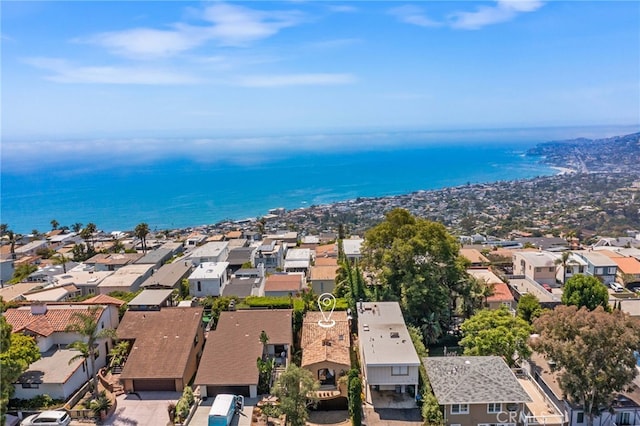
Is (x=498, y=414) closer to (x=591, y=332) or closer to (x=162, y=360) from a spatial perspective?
(x=591, y=332)

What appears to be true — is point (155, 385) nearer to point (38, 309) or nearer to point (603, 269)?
point (38, 309)

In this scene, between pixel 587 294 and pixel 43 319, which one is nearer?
pixel 43 319

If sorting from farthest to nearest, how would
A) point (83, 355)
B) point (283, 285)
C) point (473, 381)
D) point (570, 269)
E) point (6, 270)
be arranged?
1. point (6, 270)
2. point (570, 269)
3. point (283, 285)
4. point (83, 355)
5. point (473, 381)

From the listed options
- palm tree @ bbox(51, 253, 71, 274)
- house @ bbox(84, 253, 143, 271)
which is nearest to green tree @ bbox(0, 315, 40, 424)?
house @ bbox(84, 253, 143, 271)

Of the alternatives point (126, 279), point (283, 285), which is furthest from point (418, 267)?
point (126, 279)

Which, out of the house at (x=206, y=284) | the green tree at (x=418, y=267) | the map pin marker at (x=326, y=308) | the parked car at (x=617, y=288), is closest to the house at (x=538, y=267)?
the parked car at (x=617, y=288)

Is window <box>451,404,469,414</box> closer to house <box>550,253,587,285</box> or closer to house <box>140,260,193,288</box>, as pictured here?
house <box>140,260,193,288</box>

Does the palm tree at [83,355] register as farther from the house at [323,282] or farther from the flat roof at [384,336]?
the house at [323,282]
